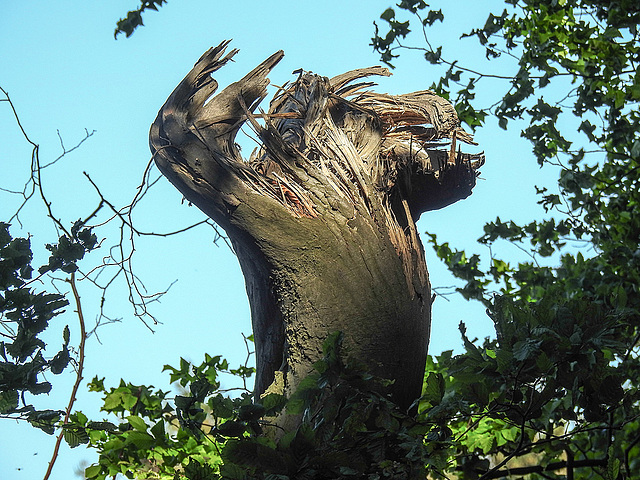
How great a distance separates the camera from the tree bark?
5.11 feet

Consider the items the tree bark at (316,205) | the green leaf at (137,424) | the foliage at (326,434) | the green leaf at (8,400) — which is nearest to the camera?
the foliage at (326,434)

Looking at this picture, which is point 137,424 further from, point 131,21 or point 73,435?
point 131,21

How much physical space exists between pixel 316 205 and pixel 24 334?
87 cm

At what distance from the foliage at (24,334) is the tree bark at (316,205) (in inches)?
Answer: 19.0

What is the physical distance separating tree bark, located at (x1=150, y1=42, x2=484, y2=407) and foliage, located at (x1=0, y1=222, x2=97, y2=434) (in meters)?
0.48

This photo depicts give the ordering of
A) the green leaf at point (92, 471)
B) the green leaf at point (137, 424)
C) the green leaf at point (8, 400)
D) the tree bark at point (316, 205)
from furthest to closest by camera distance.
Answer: the green leaf at point (92, 471) → the green leaf at point (137, 424) → the tree bark at point (316, 205) → the green leaf at point (8, 400)

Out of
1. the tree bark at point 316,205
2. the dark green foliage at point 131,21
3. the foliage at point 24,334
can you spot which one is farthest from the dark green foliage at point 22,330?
the dark green foliage at point 131,21

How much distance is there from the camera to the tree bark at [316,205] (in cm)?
156

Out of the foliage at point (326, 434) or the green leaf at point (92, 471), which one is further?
the green leaf at point (92, 471)

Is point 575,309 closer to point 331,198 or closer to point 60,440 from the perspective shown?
point 331,198

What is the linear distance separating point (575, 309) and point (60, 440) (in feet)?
4.98

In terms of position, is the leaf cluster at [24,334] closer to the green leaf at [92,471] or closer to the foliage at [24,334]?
the foliage at [24,334]

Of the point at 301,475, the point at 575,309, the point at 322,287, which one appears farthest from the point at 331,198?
the point at 301,475

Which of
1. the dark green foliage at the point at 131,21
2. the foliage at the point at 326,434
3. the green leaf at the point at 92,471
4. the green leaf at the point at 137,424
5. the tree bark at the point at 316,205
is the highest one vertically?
the dark green foliage at the point at 131,21
